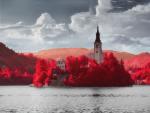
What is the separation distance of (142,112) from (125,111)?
445 centimetres

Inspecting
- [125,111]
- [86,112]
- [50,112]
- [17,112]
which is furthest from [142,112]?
[17,112]

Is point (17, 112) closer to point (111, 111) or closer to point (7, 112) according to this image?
point (7, 112)

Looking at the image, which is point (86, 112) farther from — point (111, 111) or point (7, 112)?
point (7, 112)

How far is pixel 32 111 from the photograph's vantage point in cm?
9419

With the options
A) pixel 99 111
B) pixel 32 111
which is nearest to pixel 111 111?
pixel 99 111

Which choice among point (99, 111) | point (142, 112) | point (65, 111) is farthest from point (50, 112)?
point (142, 112)

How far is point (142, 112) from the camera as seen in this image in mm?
91625

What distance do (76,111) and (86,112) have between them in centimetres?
315

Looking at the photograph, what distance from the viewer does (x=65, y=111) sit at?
312ft

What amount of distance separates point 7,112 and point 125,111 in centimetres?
2494

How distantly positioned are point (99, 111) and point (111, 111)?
258cm

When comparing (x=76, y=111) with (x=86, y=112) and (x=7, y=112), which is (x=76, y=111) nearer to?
(x=86, y=112)

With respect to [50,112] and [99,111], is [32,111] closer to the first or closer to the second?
[50,112]

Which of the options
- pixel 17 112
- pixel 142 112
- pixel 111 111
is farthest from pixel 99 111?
pixel 17 112
